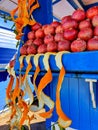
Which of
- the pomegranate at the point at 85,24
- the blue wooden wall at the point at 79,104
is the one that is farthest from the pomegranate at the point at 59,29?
the blue wooden wall at the point at 79,104

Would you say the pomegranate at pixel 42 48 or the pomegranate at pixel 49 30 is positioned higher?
the pomegranate at pixel 49 30

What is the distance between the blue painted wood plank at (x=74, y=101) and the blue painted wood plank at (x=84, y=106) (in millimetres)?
25

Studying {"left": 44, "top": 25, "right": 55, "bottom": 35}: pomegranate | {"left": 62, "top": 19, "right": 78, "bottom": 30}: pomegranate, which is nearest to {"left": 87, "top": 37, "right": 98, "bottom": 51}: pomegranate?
{"left": 62, "top": 19, "right": 78, "bottom": 30}: pomegranate

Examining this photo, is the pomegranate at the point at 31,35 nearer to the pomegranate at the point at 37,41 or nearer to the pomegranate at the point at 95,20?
the pomegranate at the point at 37,41

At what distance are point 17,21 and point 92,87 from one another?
0.52 meters

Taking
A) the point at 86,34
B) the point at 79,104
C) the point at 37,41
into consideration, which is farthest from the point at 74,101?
→ the point at 86,34

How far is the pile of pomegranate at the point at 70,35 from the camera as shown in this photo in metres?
0.78

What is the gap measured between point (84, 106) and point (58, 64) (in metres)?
0.56

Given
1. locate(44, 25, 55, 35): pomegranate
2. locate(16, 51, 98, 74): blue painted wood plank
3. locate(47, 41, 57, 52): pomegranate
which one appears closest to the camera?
locate(16, 51, 98, 74): blue painted wood plank

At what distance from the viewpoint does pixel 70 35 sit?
2.73ft

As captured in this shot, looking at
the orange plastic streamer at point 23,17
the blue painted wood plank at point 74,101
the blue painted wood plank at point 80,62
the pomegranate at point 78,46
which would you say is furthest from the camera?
the blue painted wood plank at point 74,101

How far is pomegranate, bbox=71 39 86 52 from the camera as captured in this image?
755mm

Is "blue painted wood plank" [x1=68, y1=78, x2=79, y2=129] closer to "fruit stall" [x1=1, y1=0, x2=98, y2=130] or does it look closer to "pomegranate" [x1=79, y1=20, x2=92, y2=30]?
"fruit stall" [x1=1, y1=0, x2=98, y2=130]

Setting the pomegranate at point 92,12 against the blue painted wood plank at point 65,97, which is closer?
the pomegranate at point 92,12
